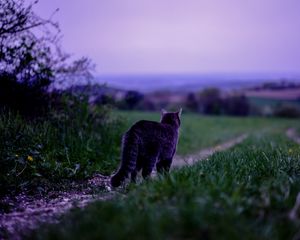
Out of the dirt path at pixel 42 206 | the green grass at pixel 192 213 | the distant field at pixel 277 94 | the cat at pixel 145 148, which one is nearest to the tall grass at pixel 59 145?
the dirt path at pixel 42 206

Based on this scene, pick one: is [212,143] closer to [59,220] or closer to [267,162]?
[267,162]

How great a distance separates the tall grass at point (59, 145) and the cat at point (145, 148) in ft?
5.48

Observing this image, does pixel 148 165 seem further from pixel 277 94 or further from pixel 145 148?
pixel 277 94

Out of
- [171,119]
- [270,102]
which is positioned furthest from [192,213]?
[270,102]

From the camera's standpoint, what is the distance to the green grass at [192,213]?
3.21 m

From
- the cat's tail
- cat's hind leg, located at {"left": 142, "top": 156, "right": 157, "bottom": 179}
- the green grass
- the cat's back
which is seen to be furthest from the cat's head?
the green grass

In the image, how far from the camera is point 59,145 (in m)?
8.38

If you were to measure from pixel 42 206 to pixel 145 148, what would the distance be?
6.12 ft

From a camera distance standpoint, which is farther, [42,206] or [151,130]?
[151,130]

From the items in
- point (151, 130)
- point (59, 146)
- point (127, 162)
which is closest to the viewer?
point (127, 162)

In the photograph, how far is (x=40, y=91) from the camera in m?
9.48

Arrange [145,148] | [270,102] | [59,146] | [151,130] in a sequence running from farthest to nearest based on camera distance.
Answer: [270,102]
[59,146]
[151,130]
[145,148]

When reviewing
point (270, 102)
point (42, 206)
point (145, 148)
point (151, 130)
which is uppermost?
point (151, 130)

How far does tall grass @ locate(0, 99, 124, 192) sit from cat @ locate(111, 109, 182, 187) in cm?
167
